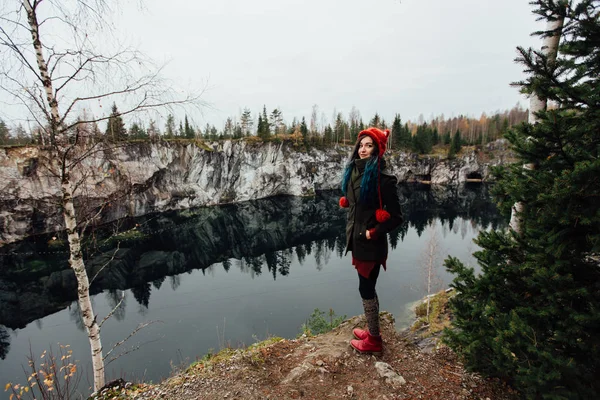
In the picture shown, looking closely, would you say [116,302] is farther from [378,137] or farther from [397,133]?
[397,133]

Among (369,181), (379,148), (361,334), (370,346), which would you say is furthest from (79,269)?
(379,148)

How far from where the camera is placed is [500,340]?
2357mm

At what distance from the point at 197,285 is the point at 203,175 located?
3433 cm

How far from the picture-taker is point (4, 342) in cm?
1464

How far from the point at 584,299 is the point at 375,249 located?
1.79 m

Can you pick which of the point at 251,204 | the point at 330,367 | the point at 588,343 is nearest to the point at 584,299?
the point at 588,343

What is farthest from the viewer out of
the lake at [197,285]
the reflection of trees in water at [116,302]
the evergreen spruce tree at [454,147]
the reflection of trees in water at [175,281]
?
the evergreen spruce tree at [454,147]

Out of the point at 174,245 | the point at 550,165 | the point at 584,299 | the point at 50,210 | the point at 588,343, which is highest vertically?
the point at 550,165

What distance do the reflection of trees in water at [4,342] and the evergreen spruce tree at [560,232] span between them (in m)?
20.9

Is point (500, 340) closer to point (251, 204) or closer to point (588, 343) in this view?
point (588, 343)

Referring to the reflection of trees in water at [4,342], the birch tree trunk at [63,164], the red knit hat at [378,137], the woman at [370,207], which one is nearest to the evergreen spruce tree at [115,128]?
the birch tree trunk at [63,164]

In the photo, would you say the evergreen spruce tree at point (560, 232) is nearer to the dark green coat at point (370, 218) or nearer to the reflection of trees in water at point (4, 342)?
the dark green coat at point (370, 218)

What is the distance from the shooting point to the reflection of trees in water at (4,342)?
44.5 ft

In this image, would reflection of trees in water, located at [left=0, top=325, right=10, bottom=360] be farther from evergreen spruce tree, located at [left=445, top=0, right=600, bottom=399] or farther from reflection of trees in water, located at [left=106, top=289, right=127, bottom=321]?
evergreen spruce tree, located at [left=445, top=0, right=600, bottom=399]
